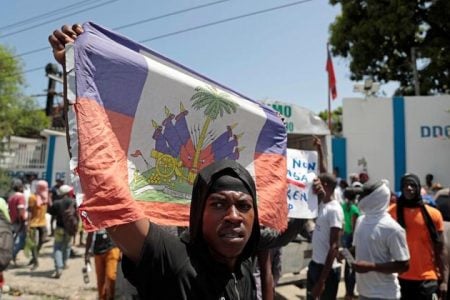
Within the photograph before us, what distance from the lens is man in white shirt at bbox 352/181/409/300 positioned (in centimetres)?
376

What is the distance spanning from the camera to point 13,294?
779 centimetres

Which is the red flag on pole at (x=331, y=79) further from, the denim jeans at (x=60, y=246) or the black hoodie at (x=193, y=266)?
the black hoodie at (x=193, y=266)

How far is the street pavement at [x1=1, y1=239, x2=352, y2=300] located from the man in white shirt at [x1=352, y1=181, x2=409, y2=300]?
3771 millimetres

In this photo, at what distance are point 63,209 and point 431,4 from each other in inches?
634

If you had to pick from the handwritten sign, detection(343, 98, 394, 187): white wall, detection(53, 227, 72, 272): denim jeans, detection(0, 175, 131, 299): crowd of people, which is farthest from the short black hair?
detection(343, 98, 394, 187): white wall

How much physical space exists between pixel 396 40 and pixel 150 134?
19099 millimetres

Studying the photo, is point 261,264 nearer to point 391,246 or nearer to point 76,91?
point 391,246

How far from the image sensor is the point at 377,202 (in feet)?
13.0

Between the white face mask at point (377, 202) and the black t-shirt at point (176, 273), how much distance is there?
2489mm

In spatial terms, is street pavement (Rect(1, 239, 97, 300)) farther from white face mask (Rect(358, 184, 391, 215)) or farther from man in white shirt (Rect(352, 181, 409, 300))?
white face mask (Rect(358, 184, 391, 215))

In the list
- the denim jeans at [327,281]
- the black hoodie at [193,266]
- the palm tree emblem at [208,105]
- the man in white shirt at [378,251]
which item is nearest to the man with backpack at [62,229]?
the denim jeans at [327,281]

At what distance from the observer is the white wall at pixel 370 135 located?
14.5m

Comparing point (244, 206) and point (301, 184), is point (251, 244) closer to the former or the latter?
point (244, 206)

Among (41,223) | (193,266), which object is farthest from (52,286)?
(193,266)
